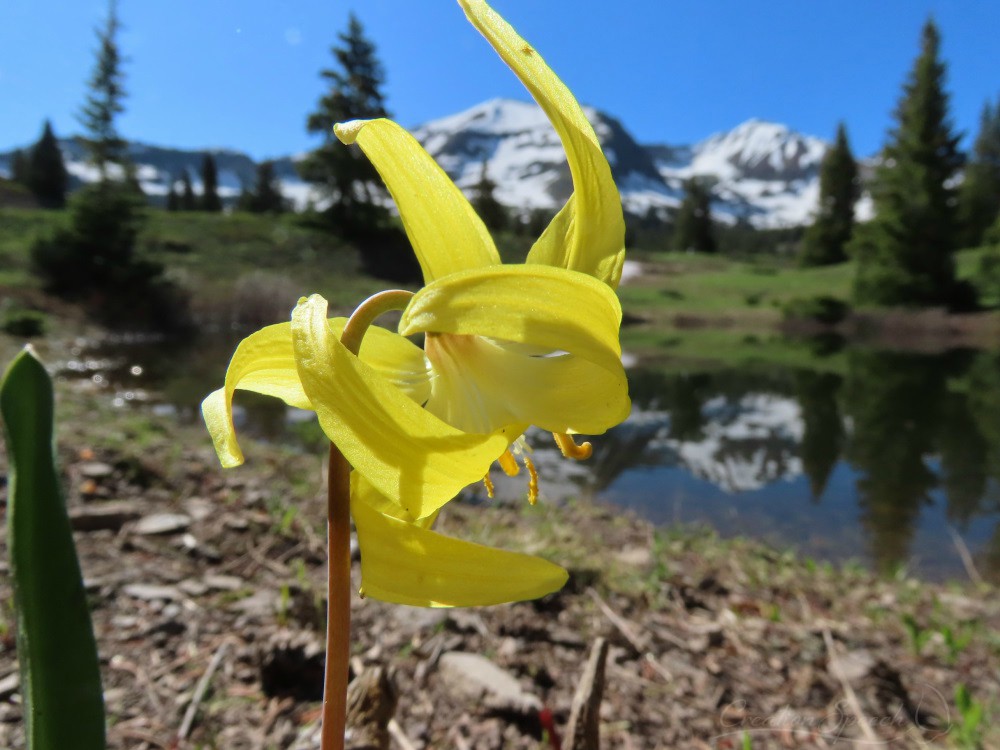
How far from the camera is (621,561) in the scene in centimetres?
297

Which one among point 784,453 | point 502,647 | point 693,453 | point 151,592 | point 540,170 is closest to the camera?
point 502,647

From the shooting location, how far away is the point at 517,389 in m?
0.68

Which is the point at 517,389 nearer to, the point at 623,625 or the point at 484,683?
the point at 484,683

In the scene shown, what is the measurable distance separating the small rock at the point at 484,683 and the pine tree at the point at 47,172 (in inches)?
2236

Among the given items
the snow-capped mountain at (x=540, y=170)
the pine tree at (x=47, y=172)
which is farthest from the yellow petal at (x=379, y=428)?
the snow-capped mountain at (x=540, y=170)

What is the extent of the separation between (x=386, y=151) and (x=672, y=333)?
28.7 meters

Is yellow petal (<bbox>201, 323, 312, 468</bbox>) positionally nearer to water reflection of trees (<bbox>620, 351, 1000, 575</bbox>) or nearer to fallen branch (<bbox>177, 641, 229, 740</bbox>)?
fallen branch (<bbox>177, 641, 229, 740</bbox>)

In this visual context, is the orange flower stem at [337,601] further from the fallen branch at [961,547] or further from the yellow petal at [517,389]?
the fallen branch at [961,547]

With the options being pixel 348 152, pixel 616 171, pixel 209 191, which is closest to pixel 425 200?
pixel 348 152

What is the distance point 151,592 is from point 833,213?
5391 cm

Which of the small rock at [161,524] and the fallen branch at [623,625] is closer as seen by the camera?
the fallen branch at [623,625]

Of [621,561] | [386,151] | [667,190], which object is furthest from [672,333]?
[667,190]

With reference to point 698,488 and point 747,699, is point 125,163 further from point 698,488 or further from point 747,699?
point 747,699

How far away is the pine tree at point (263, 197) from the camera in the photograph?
51.5 m
